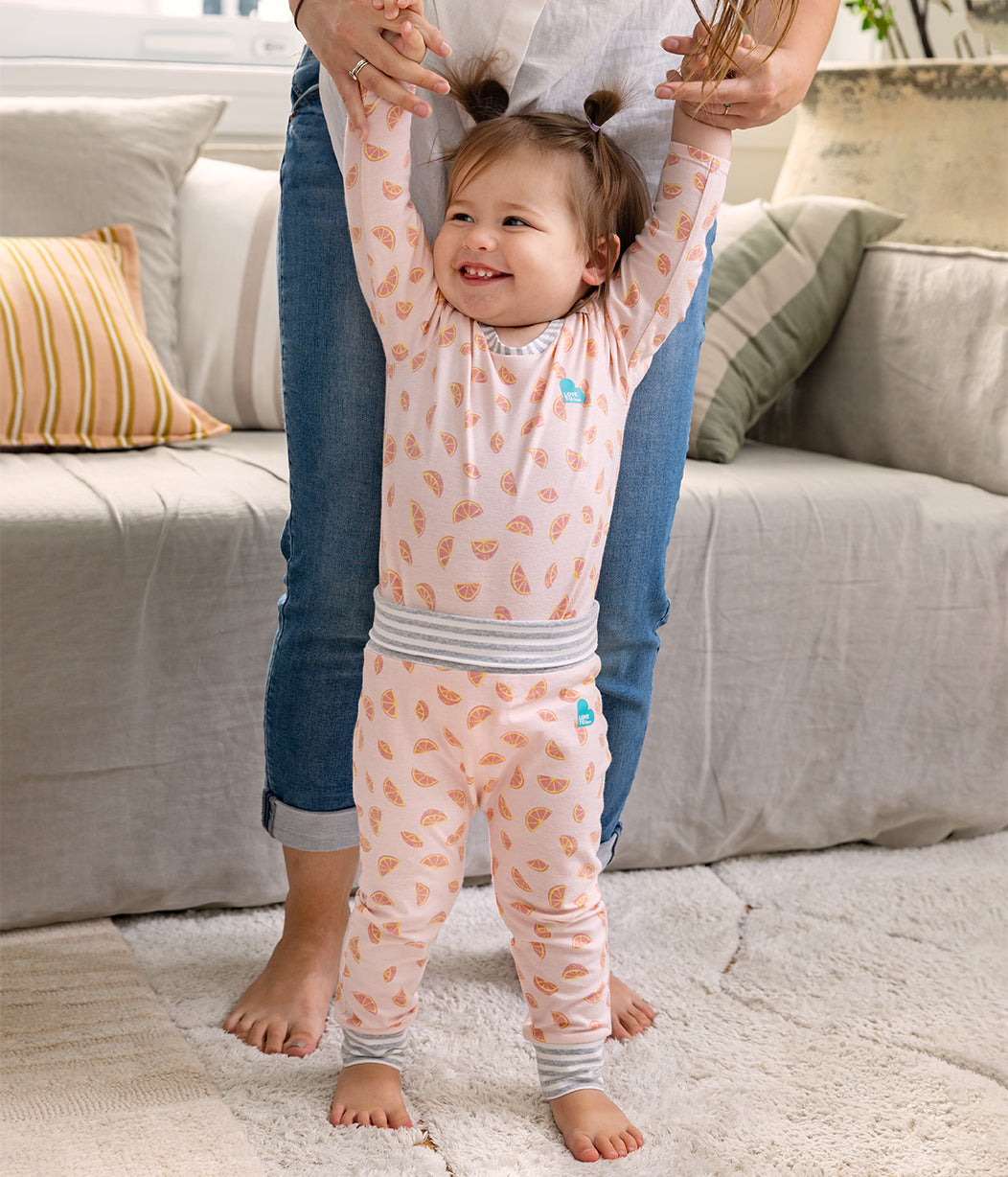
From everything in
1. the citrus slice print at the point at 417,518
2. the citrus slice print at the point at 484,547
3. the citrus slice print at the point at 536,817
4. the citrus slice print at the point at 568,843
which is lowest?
the citrus slice print at the point at 568,843

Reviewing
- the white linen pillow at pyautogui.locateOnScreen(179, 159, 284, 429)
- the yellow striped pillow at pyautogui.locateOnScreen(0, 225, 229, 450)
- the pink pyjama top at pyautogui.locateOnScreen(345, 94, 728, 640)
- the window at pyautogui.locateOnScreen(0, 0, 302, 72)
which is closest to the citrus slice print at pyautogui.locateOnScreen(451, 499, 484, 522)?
the pink pyjama top at pyautogui.locateOnScreen(345, 94, 728, 640)

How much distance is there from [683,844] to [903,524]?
47 centimetres

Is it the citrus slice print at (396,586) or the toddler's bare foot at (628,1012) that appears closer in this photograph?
the citrus slice print at (396,586)

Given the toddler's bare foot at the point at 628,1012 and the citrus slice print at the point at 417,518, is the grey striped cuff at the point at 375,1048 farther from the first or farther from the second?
the citrus slice print at the point at 417,518

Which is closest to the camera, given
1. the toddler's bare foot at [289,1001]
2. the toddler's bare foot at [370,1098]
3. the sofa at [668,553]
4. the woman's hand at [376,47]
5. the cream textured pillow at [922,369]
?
the woman's hand at [376,47]

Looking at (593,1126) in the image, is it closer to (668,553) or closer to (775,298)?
(668,553)

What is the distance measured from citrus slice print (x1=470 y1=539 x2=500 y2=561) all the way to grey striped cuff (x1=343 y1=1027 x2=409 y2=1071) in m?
0.39

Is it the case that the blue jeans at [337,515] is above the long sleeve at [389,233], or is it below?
below

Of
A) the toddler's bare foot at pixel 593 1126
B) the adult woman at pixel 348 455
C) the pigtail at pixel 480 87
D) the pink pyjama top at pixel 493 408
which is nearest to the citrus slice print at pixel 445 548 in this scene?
the pink pyjama top at pixel 493 408

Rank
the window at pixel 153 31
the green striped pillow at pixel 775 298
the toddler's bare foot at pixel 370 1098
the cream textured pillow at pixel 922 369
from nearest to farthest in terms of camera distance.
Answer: the toddler's bare foot at pixel 370 1098 → the cream textured pillow at pixel 922 369 → the green striped pillow at pixel 775 298 → the window at pixel 153 31

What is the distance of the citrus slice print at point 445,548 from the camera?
Result: 37.0 inches

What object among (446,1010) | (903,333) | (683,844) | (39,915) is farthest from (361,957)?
(903,333)

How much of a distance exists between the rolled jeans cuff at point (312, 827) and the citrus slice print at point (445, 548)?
30 cm

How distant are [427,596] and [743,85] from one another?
0.45 meters
